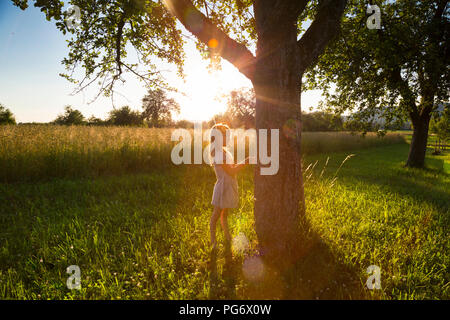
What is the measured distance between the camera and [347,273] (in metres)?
2.56

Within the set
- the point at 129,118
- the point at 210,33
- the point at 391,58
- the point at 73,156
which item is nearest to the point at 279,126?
the point at 210,33

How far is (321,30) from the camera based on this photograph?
294 centimetres

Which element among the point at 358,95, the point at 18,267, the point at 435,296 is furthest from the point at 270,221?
the point at 358,95

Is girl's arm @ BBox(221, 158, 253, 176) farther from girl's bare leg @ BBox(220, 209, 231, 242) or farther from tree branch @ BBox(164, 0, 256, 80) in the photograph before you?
tree branch @ BBox(164, 0, 256, 80)

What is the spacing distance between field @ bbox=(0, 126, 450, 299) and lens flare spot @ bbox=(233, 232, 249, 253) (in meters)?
0.02

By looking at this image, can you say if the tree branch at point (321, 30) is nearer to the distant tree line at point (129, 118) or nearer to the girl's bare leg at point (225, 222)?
the girl's bare leg at point (225, 222)

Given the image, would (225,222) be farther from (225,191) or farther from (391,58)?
(391,58)

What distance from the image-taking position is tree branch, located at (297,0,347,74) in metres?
2.90

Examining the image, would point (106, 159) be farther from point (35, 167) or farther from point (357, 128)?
point (357, 128)

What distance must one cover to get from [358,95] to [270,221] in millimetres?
9297

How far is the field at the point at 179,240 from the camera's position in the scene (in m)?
2.37

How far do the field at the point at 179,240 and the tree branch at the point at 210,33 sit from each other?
106 inches

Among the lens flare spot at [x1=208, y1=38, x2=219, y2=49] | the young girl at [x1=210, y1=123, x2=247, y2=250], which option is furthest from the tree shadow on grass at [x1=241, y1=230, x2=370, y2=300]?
the lens flare spot at [x1=208, y1=38, x2=219, y2=49]

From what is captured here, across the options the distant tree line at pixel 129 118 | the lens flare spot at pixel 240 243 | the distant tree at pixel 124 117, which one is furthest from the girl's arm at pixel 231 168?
the distant tree at pixel 124 117
